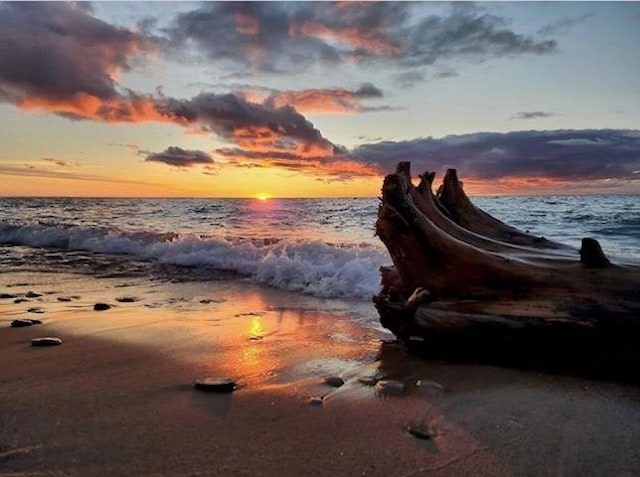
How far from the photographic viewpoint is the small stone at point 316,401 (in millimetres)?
3352

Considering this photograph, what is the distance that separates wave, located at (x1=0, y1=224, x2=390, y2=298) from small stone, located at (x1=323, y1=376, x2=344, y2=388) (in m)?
4.26

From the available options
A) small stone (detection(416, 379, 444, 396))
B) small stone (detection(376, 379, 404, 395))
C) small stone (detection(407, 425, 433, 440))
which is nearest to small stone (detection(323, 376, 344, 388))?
small stone (detection(376, 379, 404, 395))

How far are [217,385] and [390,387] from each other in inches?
48.8

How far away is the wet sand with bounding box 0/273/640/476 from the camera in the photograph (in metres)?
2.55

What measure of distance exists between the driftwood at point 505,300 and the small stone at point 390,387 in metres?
0.82

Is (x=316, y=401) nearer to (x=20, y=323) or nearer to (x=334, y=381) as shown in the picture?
(x=334, y=381)

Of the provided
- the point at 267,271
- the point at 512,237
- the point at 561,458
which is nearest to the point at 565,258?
the point at 512,237

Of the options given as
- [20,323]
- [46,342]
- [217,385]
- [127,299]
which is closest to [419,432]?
[217,385]

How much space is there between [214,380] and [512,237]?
13.1 feet

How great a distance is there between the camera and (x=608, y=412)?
10.5ft

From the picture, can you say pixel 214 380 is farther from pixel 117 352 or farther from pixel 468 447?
pixel 468 447

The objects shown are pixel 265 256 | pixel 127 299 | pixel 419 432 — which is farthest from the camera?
pixel 265 256

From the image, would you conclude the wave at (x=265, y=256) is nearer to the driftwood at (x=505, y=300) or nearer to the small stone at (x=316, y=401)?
the driftwood at (x=505, y=300)

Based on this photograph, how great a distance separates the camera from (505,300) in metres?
4.16
